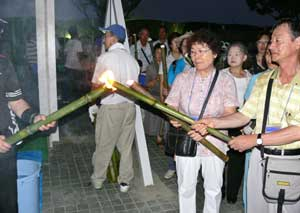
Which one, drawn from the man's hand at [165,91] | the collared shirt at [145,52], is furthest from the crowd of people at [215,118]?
the collared shirt at [145,52]

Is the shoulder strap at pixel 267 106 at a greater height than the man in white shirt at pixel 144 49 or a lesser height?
lesser

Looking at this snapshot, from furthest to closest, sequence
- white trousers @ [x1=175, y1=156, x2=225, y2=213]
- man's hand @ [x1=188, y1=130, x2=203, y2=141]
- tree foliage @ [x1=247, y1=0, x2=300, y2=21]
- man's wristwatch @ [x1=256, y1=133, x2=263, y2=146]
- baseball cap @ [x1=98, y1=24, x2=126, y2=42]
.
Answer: tree foliage @ [x1=247, y1=0, x2=300, y2=21], baseball cap @ [x1=98, y1=24, x2=126, y2=42], white trousers @ [x1=175, y1=156, x2=225, y2=213], man's hand @ [x1=188, y1=130, x2=203, y2=141], man's wristwatch @ [x1=256, y1=133, x2=263, y2=146]

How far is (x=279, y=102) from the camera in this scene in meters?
2.57

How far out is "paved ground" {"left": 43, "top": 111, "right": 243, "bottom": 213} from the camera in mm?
4320

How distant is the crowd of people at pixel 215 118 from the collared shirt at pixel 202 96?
0.01 meters

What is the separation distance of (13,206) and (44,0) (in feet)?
14.8

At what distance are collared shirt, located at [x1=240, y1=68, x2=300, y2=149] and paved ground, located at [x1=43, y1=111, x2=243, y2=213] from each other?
209cm

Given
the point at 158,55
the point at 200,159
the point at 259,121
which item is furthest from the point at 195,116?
the point at 158,55

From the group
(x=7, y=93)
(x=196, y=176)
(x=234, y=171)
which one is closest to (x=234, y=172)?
(x=234, y=171)

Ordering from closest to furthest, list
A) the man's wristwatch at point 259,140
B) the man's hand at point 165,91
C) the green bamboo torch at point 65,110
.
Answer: the green bamboo torch at point 65,110, the man's wristwatch at point 259,140, the man's hand at point 165,91

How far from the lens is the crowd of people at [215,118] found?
257cm

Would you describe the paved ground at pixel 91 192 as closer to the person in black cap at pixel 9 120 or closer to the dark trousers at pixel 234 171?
the dark trousers at pixel 234 171

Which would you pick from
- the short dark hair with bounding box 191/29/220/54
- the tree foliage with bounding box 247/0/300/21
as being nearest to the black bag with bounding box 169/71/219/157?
the short dark hair with bounding box 191/29/220/54

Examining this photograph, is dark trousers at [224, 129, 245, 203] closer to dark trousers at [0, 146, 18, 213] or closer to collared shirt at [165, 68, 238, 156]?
collared shirt at [165, 68, 238, 156]
